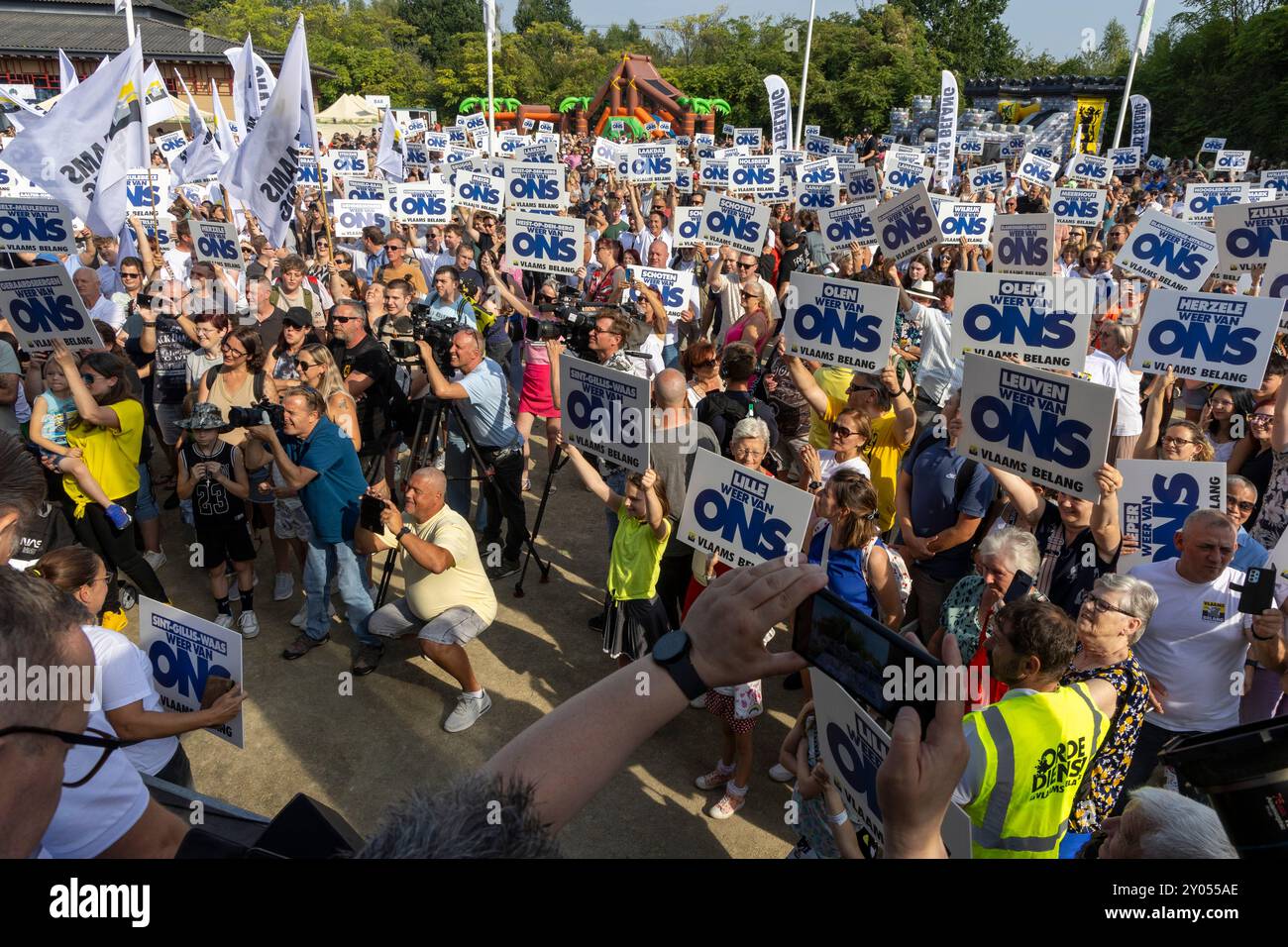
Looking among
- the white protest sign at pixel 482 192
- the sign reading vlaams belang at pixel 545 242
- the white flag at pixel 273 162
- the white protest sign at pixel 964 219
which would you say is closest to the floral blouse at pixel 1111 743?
the sign reading vlaams belang at pixel 545 242

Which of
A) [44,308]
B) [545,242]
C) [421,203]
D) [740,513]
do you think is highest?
[421,203]

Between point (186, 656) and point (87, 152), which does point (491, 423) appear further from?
point (87, 152)

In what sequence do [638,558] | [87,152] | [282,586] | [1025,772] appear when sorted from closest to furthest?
[1025,772] → [638,558] → [282,586] → [87,152]

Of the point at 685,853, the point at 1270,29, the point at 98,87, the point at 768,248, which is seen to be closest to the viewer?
the point at 685,853

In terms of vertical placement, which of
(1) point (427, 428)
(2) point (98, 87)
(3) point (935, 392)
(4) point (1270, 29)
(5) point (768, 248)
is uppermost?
(4) point (1270, 29)

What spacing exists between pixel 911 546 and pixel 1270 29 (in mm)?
42636

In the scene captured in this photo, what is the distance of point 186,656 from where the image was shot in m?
3.58

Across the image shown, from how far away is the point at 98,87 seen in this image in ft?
28.1

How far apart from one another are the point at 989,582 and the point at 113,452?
5.65m

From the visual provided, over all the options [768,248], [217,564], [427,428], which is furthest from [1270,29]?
[217,564]

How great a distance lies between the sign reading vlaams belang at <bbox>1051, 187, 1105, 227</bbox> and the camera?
1289cm

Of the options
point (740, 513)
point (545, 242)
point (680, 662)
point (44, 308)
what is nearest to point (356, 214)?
point (545, 242)

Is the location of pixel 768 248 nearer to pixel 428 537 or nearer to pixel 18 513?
pixel 428 537

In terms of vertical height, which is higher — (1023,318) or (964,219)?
(964,219)
